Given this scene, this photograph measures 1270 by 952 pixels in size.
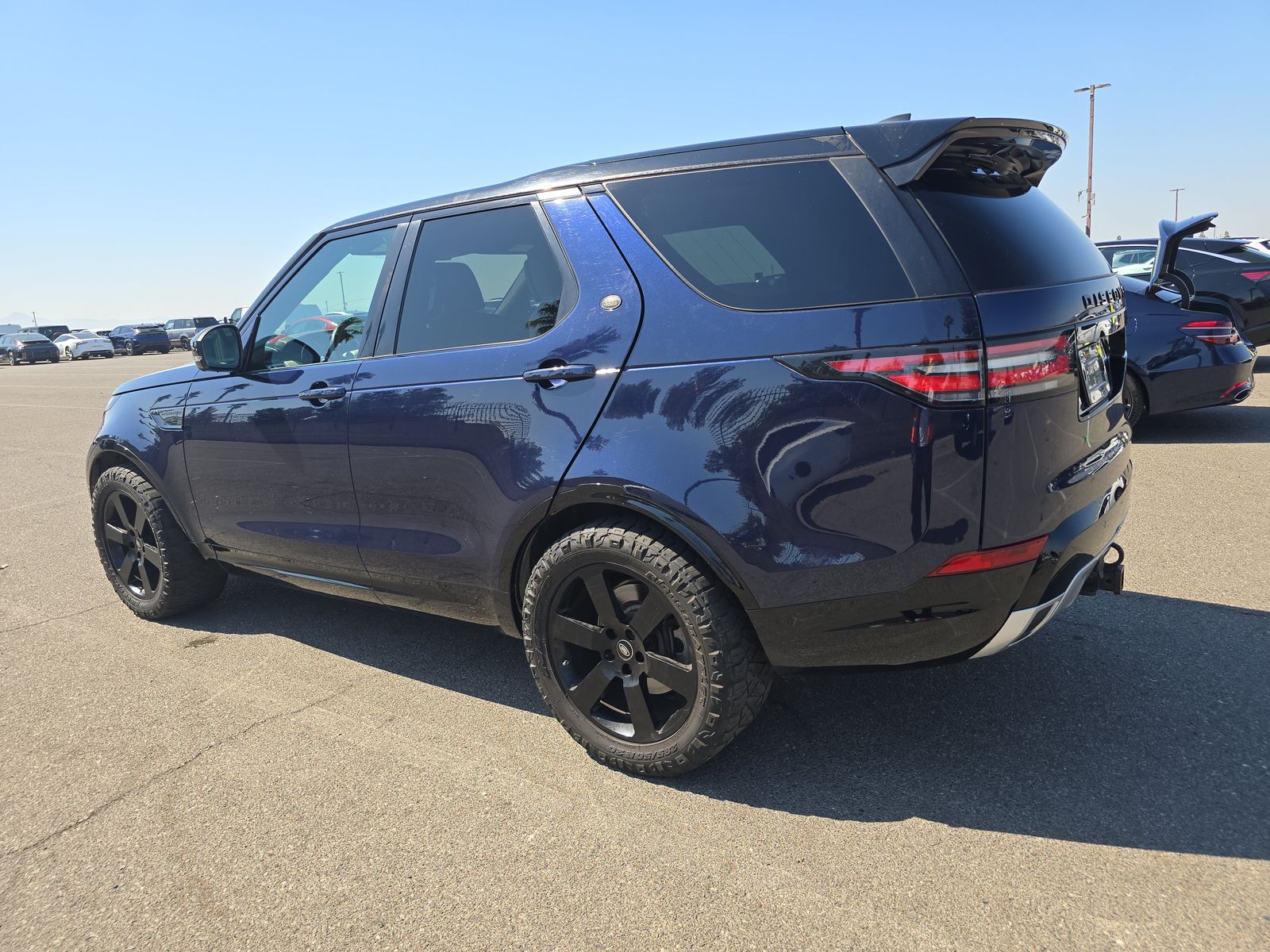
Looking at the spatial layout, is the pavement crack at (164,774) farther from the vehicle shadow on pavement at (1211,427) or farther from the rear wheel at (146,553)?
the vehicle shadow on pavement at (1211,427)

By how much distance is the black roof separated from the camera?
2484 millimetres

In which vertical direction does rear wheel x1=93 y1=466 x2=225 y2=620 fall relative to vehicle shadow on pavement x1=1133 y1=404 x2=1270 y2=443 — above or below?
above

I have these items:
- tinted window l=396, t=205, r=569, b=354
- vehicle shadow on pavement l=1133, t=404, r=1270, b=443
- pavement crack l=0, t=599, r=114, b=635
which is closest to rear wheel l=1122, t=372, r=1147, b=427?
vehicle shadow on pavement l=1133, t=404, r=1270, b=443

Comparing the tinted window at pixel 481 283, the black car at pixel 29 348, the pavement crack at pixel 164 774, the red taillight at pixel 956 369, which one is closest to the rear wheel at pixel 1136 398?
the red taillight at pixel 956 369

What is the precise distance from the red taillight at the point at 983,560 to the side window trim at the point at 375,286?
2282 millimetres

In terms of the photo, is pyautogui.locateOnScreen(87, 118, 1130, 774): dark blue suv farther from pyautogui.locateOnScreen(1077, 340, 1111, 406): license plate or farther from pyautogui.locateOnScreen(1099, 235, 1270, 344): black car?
pyautogui.locateOnScreen(1099, 235, 1270, 344): black car

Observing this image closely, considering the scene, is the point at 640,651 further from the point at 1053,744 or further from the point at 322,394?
the point at 322,394

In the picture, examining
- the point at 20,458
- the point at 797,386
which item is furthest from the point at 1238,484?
the point at 20,458

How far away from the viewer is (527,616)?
305cm

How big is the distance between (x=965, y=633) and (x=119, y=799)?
8.75ft

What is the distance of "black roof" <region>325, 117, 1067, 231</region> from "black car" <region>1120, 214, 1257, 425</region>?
5.45 meters

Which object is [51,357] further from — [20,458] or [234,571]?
[234,571]

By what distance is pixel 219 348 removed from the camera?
13.1 feet

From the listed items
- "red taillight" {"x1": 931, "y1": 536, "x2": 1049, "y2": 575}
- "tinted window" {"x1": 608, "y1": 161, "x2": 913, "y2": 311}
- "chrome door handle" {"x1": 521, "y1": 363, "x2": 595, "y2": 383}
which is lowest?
"red taillight" {"x1": 931, "y1": 536, "x2": 1049, "y2": 575}
